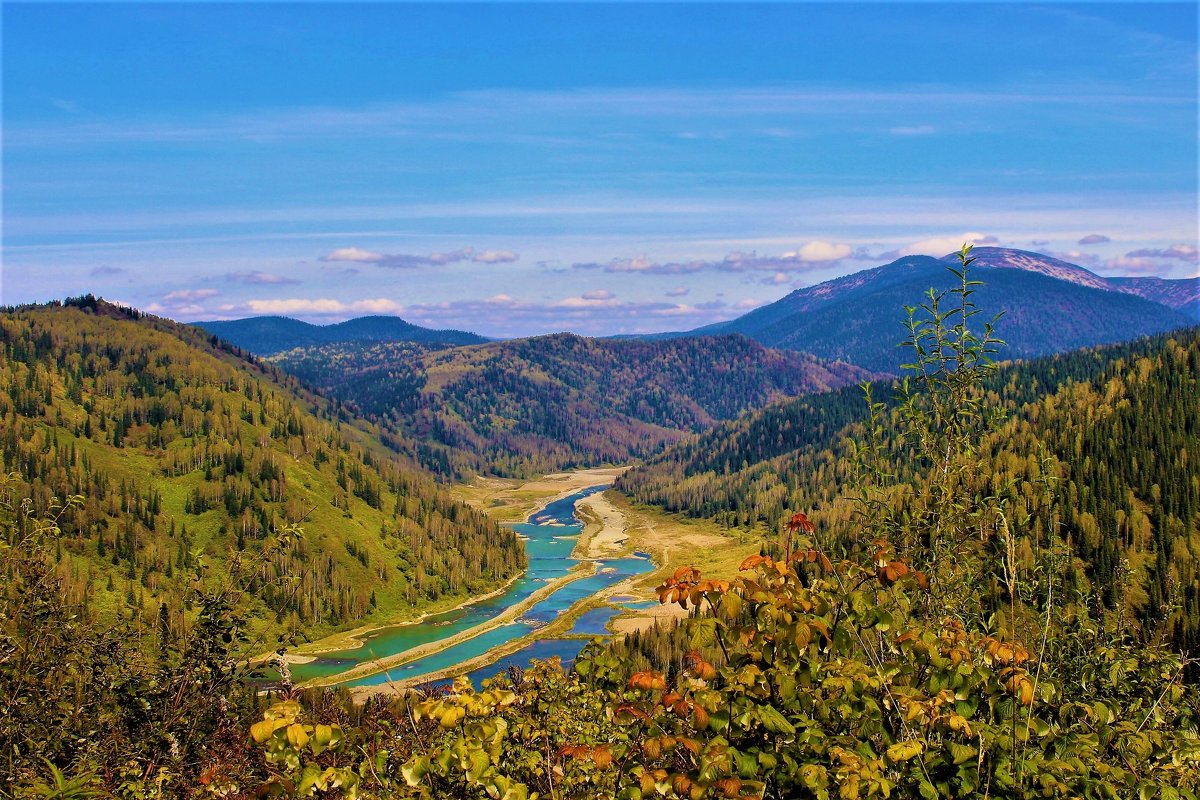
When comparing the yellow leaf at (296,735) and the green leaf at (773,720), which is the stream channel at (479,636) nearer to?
the green leaf at (773,720)

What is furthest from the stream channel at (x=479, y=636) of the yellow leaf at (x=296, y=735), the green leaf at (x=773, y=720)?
the yellow leaf at (x=296, y=735)

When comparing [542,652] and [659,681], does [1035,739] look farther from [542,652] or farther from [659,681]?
[542,652]

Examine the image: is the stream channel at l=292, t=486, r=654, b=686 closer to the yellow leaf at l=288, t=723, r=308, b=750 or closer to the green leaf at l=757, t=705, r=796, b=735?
the green leaf at l=757, t=705, r=796, b=735

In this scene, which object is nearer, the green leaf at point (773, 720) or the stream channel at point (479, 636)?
the green leaf at point (773, 720)

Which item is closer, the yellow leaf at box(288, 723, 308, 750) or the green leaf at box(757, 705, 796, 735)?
the yellow leaf at box(288, 723, 308, 750)

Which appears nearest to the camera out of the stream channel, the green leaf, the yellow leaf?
the yellow leaf

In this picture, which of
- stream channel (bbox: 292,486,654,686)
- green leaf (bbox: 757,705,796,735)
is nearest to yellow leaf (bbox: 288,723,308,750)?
green leaf (bbox: 757,705,796,735)

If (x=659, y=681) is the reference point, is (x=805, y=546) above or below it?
above

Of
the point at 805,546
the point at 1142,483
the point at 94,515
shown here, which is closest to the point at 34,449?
the point at 94,515

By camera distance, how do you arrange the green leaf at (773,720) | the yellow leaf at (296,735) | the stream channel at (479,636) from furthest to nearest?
the stream channel at (479,636), the green leaf at (773,720), the yellow leaf at (296,735)

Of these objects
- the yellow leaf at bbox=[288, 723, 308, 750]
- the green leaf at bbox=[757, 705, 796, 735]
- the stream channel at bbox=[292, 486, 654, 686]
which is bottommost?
the stream channel at bbox=[292, 486, 654, 686]

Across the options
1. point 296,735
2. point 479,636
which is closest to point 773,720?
point 296,735
